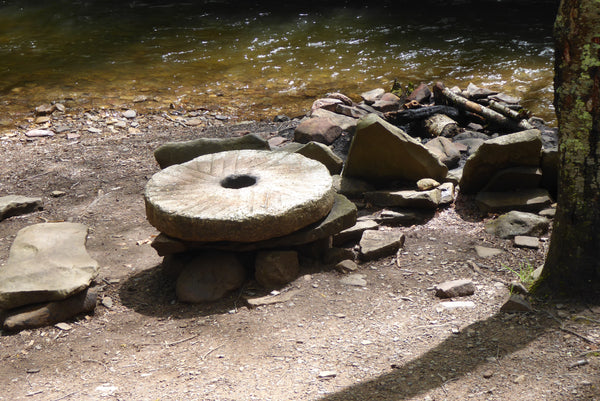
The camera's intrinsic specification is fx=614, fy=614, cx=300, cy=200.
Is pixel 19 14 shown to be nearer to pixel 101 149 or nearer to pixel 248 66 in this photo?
pixel 248 66

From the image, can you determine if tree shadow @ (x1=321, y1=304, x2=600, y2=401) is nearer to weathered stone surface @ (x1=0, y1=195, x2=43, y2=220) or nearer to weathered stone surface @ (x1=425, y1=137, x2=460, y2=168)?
weathered stone surface @ (x1=425, y1=137, x2=460, y2=168)

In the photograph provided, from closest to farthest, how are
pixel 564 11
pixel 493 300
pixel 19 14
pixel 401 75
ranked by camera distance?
pixel 564 11 → pixel 493 300 → pixel 401 75 → pixel 19 14

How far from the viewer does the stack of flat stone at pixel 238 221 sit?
152 inches

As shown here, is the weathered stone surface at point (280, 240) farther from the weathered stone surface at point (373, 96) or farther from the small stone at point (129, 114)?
the small stone at point (129, 114)

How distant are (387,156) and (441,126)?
69.1 inches

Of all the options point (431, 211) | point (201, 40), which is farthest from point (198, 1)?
point (431, 211)

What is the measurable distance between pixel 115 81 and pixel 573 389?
343 inches

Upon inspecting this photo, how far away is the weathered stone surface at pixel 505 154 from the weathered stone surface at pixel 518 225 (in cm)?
49

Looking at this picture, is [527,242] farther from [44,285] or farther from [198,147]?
[44,285]

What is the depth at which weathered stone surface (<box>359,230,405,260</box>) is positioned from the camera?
429cm

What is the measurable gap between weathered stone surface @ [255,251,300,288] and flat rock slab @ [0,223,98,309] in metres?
1.07

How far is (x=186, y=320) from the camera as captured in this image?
3809 mm

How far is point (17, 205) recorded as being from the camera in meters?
5.38

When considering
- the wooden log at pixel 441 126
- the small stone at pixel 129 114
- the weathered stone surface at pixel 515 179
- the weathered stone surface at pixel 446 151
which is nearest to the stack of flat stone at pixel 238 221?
the weathered stone surface at pixel 515 179
